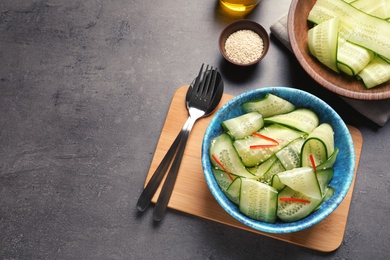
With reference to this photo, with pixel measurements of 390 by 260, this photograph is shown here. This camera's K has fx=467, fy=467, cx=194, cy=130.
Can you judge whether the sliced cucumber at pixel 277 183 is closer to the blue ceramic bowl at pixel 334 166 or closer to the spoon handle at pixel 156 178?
the blue ceramic bowl at pixel 334 166

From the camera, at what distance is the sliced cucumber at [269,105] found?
60.0 inches

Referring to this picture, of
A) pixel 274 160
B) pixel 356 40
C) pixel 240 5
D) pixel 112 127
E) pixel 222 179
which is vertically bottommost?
pixel 112 127

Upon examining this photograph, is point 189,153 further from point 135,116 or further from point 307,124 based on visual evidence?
point 307,124

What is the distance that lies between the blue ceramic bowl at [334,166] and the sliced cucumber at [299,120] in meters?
0.03

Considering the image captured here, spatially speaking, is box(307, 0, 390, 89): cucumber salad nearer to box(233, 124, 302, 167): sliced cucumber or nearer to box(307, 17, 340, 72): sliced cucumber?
box(307, 17, 340, 72): sliced cucumber

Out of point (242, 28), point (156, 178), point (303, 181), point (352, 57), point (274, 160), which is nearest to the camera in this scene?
point (303, 181)

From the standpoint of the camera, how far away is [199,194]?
166 cm

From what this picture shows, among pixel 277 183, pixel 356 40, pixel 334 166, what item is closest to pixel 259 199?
pixel 277 183

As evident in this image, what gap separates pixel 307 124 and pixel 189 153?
444 mm

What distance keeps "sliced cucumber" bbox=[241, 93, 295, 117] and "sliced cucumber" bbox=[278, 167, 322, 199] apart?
241mm

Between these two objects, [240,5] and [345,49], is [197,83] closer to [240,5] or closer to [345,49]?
[240,5]

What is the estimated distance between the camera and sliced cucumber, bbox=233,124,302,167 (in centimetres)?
147

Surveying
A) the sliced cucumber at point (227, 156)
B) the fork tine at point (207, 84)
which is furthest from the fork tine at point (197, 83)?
the sliced cucumber at point (227, 156)

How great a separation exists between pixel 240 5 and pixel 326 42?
393 millimetres
